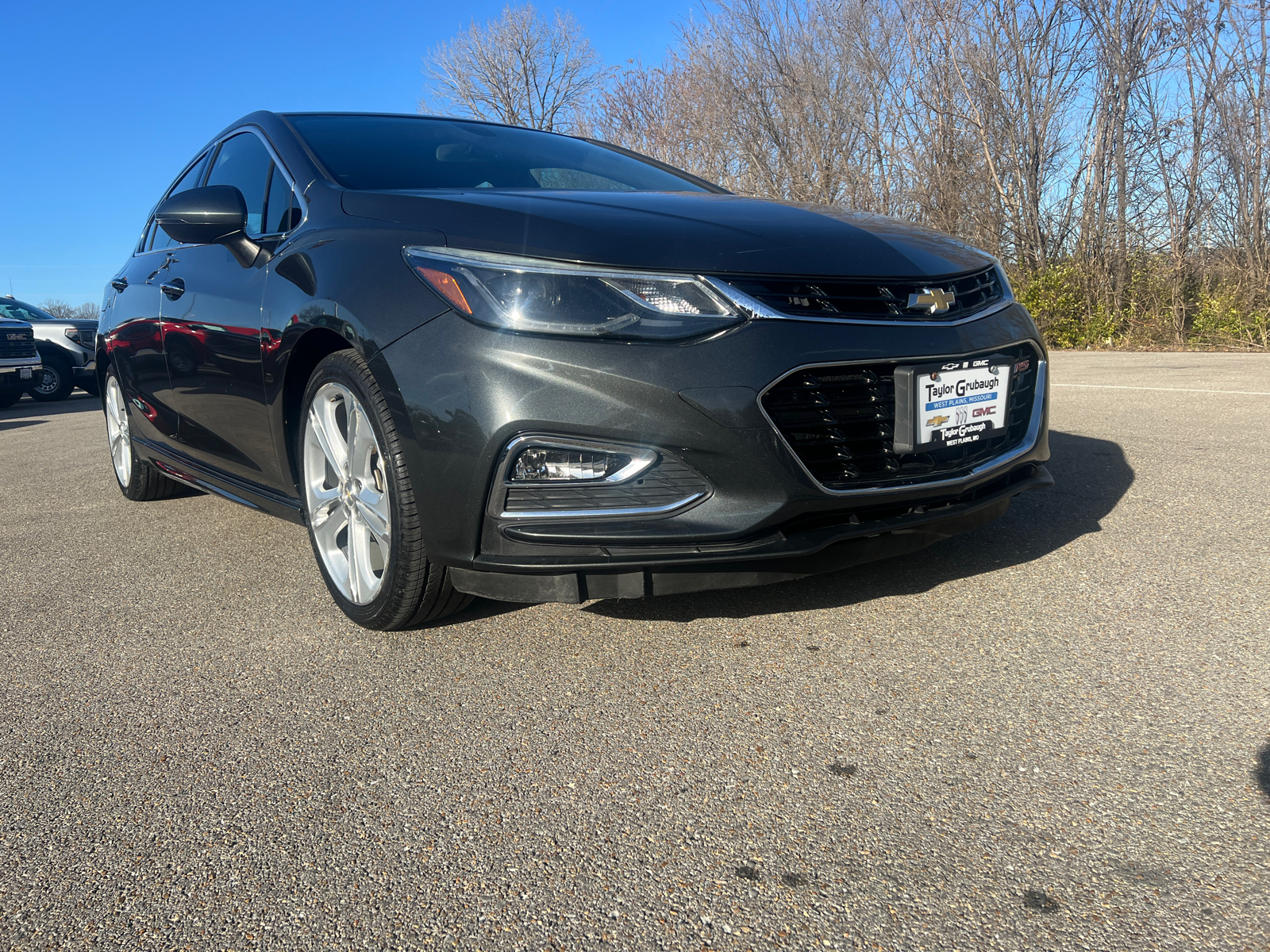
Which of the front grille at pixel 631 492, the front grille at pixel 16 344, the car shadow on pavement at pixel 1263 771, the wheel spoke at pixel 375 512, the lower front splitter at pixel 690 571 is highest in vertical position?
the front grille at pixel 16 344

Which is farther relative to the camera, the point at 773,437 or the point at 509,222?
the point at 509,222

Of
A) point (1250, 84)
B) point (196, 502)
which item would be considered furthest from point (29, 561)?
point (1250, 84)

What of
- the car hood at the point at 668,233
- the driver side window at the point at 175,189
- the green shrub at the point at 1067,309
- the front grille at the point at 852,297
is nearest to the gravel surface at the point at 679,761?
the front grille at the point at 852,297

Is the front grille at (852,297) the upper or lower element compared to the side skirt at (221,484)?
upper

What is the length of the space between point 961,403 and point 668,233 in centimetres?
84

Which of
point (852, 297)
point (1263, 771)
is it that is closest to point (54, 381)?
point (852, 297)

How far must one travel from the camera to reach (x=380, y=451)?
8.02 ft

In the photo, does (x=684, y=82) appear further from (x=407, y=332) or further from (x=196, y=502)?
(x=407, y=332)

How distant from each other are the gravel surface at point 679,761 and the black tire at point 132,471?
1.47m

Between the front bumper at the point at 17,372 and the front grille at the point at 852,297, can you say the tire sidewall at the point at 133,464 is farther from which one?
the front bumper at the point at 17,372

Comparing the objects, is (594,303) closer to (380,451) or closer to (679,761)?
(380,451)

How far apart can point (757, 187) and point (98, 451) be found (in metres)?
14.3

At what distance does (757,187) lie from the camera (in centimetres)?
1875

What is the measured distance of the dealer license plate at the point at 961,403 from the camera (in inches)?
91.2
